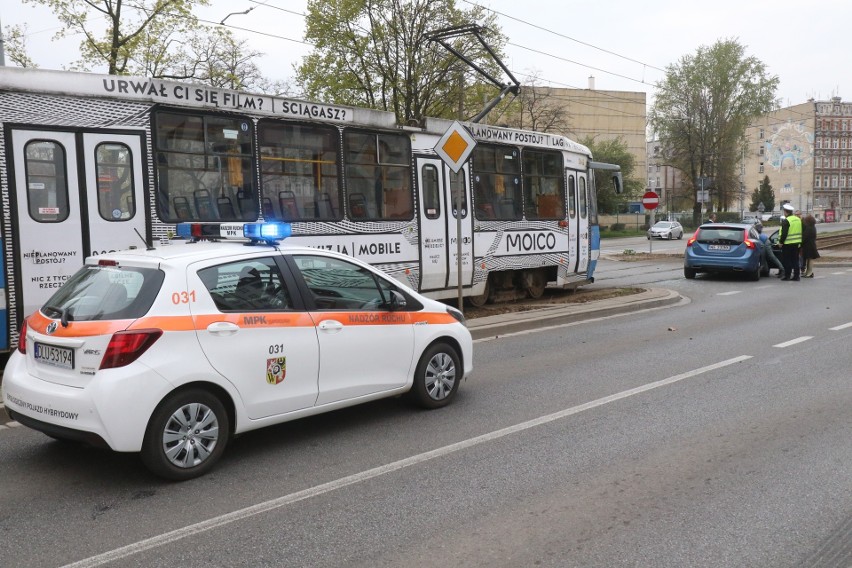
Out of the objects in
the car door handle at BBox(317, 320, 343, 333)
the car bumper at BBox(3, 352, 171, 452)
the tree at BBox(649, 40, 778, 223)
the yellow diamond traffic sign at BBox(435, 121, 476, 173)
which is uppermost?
the tree at BBox(649, 40, 778, 223)

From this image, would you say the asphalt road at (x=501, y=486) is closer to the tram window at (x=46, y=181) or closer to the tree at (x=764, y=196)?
the tram window at (x=46, y=181)

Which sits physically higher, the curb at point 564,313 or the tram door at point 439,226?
the tram door at point 439,226

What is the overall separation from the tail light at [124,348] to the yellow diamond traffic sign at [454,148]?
658 centimetres

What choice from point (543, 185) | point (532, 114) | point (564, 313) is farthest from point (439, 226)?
point (532, 114)

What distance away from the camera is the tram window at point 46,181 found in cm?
818

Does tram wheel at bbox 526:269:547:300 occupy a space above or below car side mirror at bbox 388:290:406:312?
below

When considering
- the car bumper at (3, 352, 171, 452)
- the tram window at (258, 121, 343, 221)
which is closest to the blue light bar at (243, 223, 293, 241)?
the car bumper at (3, 352, 171, 452)

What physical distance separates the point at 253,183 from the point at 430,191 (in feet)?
11.1

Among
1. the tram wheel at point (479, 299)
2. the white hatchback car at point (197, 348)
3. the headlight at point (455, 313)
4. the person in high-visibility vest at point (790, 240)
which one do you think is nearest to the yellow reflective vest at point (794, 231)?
the person in high-visibility vest at point (790, 240)

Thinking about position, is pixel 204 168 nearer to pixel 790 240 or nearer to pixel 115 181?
pixel 115 181

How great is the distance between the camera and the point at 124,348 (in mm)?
4660

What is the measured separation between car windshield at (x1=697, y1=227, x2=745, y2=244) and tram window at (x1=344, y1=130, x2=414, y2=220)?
10510 mm

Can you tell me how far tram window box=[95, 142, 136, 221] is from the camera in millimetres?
8688

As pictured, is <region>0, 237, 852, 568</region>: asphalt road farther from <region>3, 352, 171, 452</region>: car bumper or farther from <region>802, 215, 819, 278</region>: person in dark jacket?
<region>802, 215, 819, 278</region>: person in dark jacket
